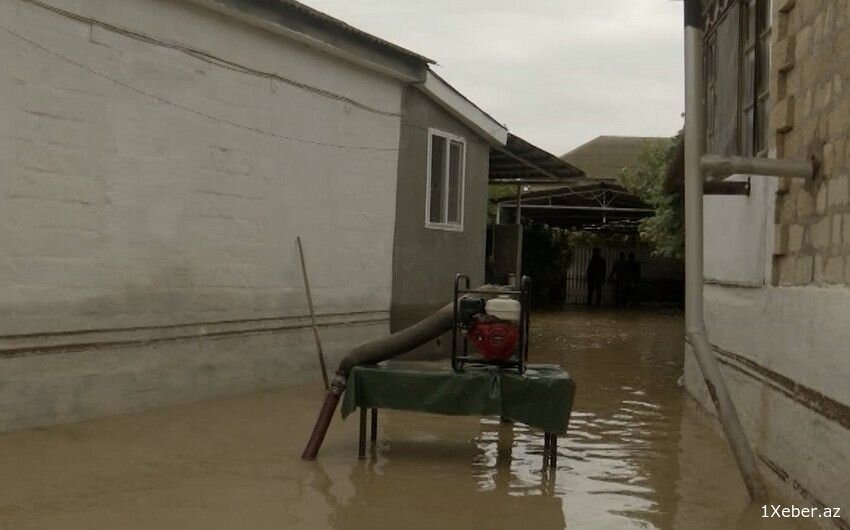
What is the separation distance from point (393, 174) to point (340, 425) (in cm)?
499

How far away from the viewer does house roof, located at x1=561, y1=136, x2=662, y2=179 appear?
38.2 meters

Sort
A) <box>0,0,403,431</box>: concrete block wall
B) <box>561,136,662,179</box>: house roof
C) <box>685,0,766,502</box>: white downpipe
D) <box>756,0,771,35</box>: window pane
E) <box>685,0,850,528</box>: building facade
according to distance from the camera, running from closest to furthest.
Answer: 1. <box>685,0,850,528</box>: building facade
2. <box>685,0,766,502</box>: white downpipe
3. <box>756,0,771,35</box>: window pane
4. <box>0,0,403,431</box>: concrete block wall
5. <box>561,136,662,179</box>: house roof

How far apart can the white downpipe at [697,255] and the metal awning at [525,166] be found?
388 inches

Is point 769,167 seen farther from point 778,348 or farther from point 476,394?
point 476,394

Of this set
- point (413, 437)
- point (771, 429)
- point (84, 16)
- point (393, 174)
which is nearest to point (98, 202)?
point (84, 16)

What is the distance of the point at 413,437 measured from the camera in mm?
9523

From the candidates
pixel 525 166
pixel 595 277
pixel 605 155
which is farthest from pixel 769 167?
pixel 605 155

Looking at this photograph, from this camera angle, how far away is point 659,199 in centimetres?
2353

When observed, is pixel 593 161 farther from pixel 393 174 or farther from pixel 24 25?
pixel 24 25

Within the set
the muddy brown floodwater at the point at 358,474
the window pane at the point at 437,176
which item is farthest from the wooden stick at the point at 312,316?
the window pane at the point at 437,176

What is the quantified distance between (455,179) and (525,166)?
3619mm

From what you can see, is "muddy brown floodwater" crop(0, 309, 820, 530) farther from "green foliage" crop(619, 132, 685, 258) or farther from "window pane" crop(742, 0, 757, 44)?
"green foliage" crop(619, 132, 685, 258)

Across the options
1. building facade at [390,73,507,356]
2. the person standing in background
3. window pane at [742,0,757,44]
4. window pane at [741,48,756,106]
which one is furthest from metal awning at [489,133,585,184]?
the person standing in background

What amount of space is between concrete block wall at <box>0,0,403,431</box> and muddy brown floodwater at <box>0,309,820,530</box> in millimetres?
576
